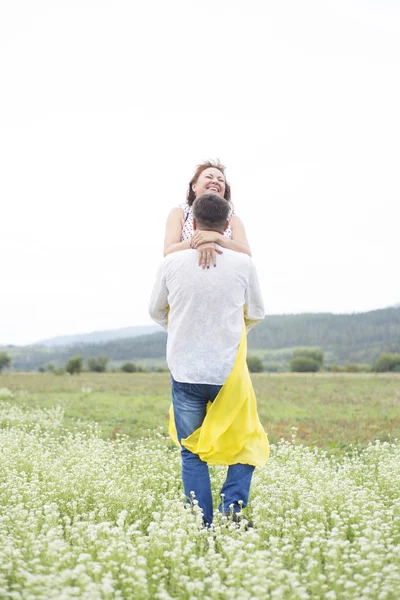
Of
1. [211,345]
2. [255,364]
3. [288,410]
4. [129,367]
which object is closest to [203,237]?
[211,345]

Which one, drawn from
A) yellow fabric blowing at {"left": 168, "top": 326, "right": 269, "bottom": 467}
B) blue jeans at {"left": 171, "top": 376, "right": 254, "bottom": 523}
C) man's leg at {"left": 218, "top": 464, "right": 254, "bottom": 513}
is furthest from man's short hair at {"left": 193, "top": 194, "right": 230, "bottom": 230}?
man's leg at {"left": 218, "top": 464, "right": 254, "bottom": 513}

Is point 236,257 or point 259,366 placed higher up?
point 236,257

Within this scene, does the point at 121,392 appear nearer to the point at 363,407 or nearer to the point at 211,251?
the point at 363,407

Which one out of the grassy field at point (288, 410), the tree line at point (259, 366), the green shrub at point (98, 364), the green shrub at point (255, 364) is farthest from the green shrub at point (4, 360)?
the grassy field at point (288, 410)

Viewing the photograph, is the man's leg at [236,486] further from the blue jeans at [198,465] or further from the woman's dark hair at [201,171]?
the woman's dark hair at [201,171]

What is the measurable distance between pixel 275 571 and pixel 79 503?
113 inches

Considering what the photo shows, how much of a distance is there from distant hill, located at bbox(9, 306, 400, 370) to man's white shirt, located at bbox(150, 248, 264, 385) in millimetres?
146725

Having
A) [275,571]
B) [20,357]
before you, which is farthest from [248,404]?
[20,357]

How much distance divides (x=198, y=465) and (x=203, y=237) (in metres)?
2.05

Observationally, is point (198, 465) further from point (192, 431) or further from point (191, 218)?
point (191, 218)

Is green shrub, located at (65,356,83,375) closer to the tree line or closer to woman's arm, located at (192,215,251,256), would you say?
the tree line

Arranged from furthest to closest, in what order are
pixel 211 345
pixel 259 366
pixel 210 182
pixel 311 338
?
1. pixel 311 338
2. pixel 259 366
3. pixel 210 182
4. pixel 211 345

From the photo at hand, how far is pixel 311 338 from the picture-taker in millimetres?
172500

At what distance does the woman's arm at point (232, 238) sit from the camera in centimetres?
510
